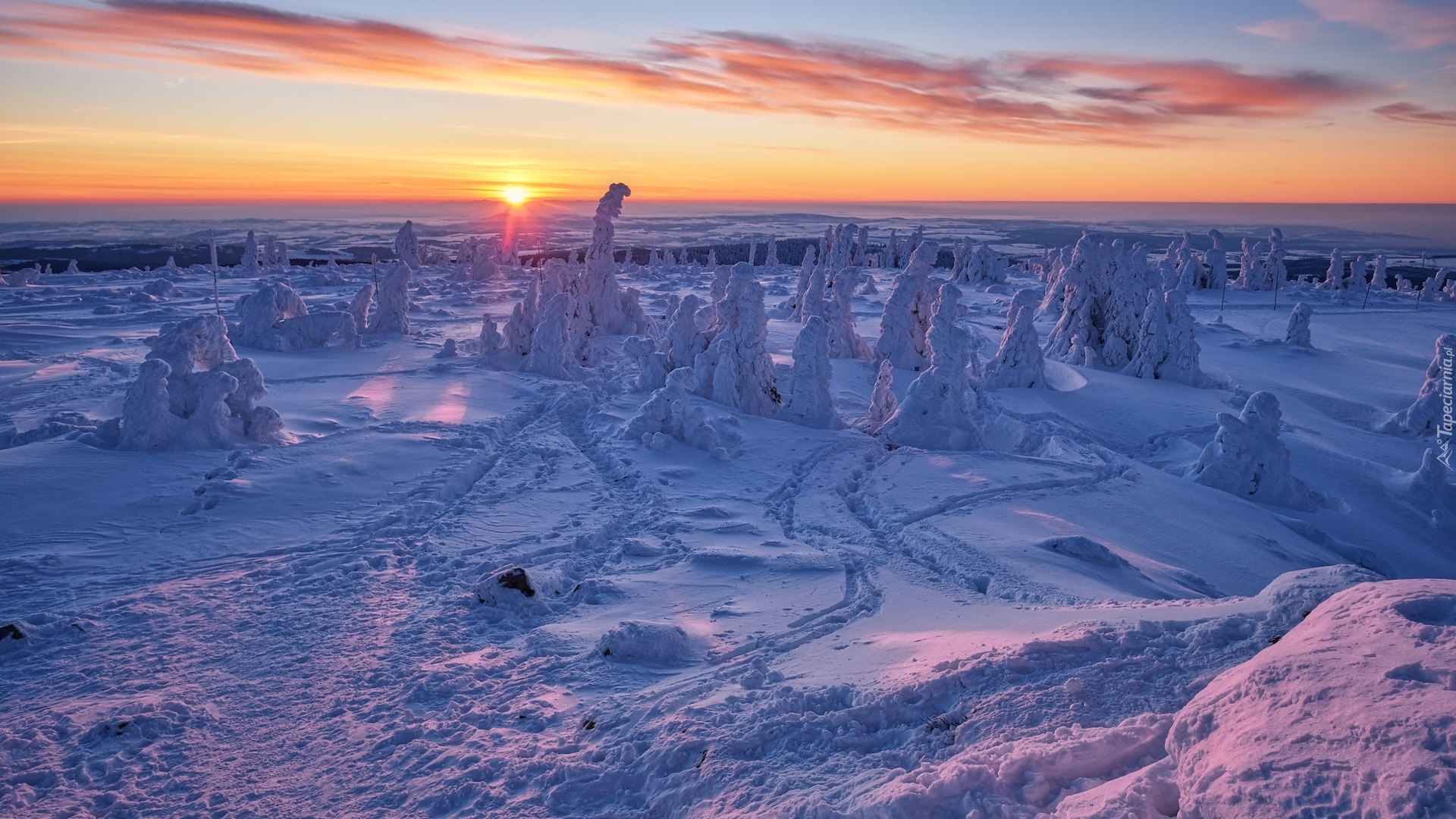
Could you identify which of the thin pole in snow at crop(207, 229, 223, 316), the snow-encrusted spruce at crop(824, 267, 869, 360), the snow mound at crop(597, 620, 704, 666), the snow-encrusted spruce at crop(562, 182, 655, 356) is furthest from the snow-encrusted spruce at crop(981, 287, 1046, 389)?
the thin pole in snow at crop(207, 229, 223, 316)

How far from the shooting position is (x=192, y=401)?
1237cm

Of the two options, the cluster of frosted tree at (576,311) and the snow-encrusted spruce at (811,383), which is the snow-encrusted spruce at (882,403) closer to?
the snow-encrusted spruce at (811,383)

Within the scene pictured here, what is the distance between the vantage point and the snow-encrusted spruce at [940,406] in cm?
1588

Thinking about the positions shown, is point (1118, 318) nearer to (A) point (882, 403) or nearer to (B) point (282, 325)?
(A) point (882, 403)

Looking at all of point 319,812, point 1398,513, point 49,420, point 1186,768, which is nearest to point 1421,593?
point 1186,768

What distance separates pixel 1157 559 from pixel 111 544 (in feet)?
42.1

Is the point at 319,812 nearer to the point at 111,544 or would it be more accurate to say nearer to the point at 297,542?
the point at 297,542

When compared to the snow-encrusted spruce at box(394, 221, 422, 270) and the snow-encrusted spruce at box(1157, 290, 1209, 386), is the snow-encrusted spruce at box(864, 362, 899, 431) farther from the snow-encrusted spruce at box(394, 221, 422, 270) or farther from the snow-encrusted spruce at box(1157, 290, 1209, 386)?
the snow-encrusted spruce at box(394, 221, 422, 270)

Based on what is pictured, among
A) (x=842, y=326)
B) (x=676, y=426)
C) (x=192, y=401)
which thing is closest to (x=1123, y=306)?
(x=842, y=326)

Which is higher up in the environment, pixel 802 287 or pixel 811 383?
pixel 802 287

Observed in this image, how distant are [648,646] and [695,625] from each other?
3.10ft

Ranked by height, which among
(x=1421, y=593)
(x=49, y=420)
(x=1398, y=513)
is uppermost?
(x=1421, y=593)

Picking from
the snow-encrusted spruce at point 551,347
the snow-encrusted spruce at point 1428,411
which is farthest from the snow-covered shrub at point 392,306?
the snow-encrusted spruce at point 1428,411

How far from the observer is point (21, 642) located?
6430 millimetres
